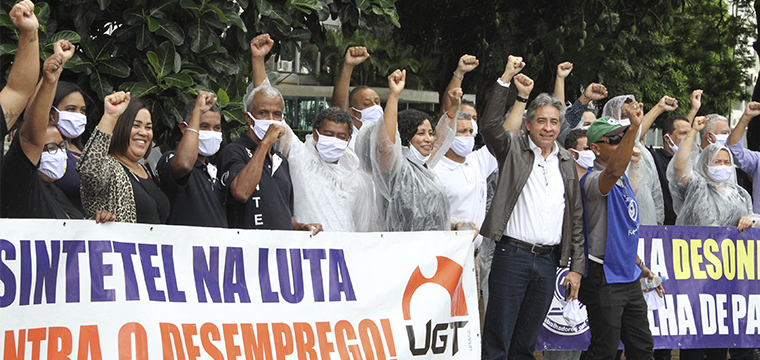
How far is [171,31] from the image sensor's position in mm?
5363

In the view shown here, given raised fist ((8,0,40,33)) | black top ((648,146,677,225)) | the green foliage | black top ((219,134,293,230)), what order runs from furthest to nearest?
black top ((648,146,677,225)), the green foliage, black top ((219,134,293,230)), raised fist ((8,0,40,33))

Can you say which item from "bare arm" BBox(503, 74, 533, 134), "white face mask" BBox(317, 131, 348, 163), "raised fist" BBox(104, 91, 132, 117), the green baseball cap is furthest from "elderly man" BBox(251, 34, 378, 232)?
the green baseball cap

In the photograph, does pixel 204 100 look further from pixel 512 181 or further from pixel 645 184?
pixel 645 184

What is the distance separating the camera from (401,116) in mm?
5484

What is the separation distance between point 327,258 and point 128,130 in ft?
4.10

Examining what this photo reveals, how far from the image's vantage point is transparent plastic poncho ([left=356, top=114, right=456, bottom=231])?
500 centimetres

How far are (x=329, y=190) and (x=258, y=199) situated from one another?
0.49 metres

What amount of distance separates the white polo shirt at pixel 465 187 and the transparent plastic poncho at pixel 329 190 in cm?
65

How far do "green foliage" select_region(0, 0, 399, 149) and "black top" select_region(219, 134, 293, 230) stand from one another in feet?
2.65

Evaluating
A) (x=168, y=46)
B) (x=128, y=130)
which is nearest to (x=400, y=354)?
(x=128, y=130)

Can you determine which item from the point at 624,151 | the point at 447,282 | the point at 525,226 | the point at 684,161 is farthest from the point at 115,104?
the point at 684,161

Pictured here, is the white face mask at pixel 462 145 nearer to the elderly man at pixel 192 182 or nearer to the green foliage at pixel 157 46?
the green foliage at pixel 157 46

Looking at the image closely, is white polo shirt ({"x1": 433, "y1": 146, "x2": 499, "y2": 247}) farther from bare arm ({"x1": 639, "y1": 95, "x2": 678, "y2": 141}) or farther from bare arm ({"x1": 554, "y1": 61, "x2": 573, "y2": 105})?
bare arm ({"x1": 639, "y1": 95, "x2": 678, "y2": 141})

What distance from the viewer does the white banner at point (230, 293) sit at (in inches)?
151
